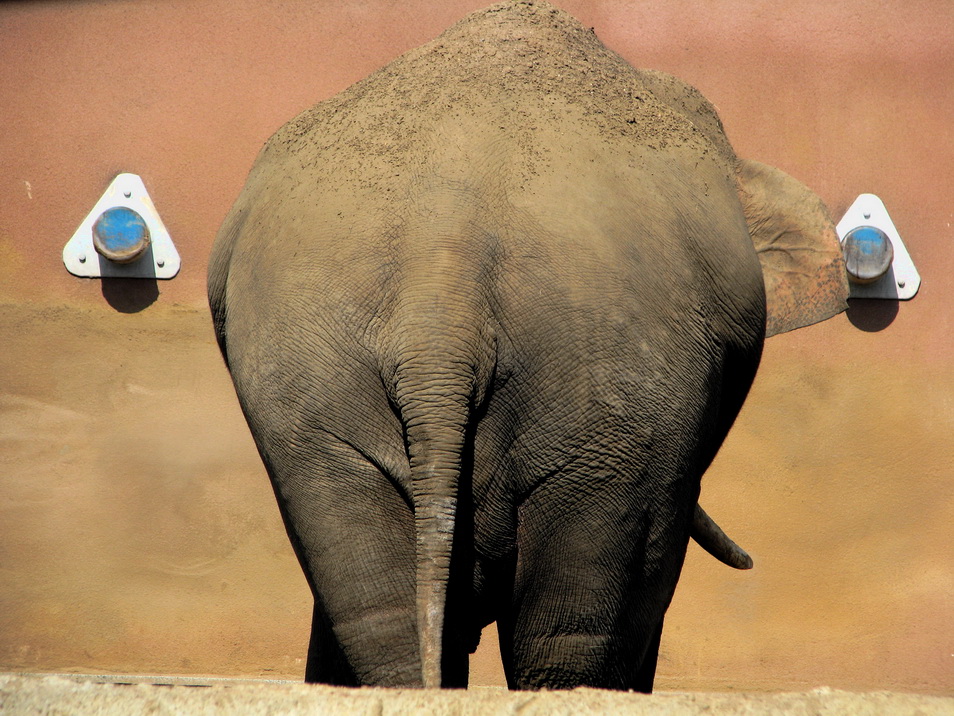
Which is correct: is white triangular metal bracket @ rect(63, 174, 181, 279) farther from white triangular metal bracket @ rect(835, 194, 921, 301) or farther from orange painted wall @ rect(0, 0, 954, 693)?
white triangular metal bracket @ rect(835, 194, 921, 301)

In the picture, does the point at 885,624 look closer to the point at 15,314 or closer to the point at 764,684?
the point at 764,684

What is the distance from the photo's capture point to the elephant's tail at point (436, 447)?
1567mm

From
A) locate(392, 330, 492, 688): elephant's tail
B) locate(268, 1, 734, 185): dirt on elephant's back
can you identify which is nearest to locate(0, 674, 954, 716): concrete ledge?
locate(392, 330, 492, 688): elephant's tail

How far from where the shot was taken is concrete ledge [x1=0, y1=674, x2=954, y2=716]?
139 cm

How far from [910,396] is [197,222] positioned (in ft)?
9.52

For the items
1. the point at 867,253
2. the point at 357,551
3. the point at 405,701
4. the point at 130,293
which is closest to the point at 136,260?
the point at 130,293

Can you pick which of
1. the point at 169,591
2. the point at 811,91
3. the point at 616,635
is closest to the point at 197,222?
the point at 169,591

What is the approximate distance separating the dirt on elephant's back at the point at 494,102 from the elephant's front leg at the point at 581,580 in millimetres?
530

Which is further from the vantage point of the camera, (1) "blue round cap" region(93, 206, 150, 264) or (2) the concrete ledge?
(1) "blue round cap" region(93, 206, 150, 264)

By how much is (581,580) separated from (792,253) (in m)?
0.96

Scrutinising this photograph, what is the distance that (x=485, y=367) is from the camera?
1.59 meters

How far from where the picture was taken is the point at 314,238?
5.57 feet

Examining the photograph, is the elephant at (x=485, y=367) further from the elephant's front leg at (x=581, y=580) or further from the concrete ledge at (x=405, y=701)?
the concrete ledge at (x=405, y=701)

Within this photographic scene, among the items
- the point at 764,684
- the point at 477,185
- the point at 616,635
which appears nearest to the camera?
the point at 477,185
